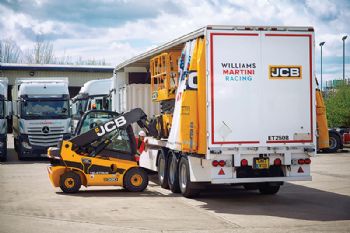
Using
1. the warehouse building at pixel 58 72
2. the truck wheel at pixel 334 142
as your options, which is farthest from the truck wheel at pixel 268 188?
the warehouse building at pixel 58 72

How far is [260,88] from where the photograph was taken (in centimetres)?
1405

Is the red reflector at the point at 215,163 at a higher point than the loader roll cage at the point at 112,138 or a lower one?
lower

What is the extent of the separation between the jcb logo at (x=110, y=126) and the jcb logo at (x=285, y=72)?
168 inches

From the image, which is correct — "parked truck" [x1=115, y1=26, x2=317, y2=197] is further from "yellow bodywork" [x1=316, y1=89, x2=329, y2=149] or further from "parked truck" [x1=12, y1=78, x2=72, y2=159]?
"parked truck" [x1=12, y1=78, x2=72, y2=159]

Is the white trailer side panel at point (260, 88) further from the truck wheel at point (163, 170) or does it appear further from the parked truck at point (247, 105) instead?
the truck wheel at point (163, 170)

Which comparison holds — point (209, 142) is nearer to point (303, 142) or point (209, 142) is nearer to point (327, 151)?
point (303, 142)

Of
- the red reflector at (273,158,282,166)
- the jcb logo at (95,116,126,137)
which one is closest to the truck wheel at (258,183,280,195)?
the red reflector at (273,158,282,166)

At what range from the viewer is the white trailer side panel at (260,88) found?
1380 cm

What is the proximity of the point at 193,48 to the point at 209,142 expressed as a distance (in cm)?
207

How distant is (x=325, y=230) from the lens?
1090 centimetres

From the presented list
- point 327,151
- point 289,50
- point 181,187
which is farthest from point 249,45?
point 327,151

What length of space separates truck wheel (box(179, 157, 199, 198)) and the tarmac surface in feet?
0.60

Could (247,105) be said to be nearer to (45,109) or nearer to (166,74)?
(166,74)

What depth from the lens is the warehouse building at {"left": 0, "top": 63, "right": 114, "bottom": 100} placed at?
55.9 meters
